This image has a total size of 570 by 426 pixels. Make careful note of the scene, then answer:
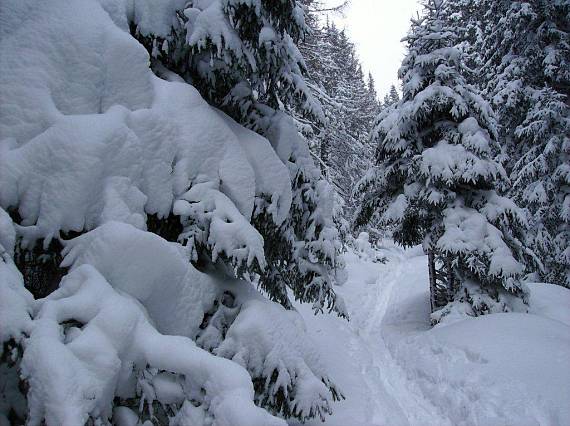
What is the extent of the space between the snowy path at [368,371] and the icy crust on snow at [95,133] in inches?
184

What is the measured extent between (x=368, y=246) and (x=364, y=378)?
22.4 metres

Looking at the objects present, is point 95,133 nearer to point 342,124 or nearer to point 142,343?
point 142,343

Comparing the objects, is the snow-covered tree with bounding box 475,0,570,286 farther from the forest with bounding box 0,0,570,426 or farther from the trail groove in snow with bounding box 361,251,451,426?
the forest with bounding box 0,0,570,426

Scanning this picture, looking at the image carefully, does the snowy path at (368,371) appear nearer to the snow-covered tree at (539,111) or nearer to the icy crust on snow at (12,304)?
the icy crust on snow at (12,304)

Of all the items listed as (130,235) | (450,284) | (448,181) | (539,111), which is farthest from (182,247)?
(539,111)

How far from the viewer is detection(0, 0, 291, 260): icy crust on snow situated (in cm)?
321

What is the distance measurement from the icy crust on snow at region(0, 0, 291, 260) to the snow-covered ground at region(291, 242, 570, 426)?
4.66 meters

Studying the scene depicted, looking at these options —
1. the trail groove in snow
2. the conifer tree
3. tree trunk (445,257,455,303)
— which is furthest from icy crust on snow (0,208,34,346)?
tree trunk (445,257,455,303)

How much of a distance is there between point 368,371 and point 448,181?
17.7 feet

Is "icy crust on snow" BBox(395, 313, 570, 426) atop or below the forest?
below

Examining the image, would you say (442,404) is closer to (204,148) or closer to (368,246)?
(204,148)

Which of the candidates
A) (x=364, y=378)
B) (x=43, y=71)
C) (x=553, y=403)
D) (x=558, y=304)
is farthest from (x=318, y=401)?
(x=558, y=304)

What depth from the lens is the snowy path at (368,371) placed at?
724 centimetres

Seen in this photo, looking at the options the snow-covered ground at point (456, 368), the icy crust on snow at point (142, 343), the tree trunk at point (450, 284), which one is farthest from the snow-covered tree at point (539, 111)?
the icy crust on snow at point (142, 343)
